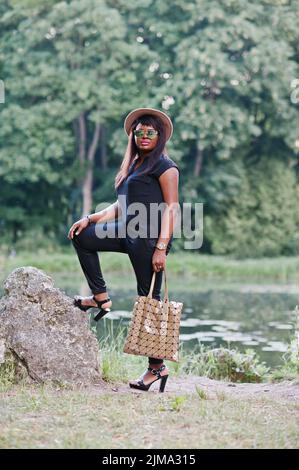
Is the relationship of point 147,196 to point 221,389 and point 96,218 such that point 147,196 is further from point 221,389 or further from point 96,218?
point 221,389

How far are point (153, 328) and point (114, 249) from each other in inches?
24.3

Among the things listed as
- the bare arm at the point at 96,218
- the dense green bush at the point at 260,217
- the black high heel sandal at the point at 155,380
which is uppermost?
the dense green bush at the point at 260,217

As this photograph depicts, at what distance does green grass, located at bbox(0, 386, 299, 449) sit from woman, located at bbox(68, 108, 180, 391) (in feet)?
2.25

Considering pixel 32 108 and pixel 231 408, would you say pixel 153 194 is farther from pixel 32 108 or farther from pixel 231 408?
pixel 32 108

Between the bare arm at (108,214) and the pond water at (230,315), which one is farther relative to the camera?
the pond water at (230,315)

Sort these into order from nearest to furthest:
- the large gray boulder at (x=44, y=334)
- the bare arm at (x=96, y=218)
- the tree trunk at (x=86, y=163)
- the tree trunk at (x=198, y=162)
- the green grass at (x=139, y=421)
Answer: the green grass at (x=139, y=421)
the bare arm at (x=96, y=218)
the large gray boulder at (x=44, y=334)
the tree trunk at (x=86, y=163)
the tree trunk at (x=198, y=162)

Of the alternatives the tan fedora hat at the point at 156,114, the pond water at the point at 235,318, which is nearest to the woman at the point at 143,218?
the tan fedora hat at the point at 156,114

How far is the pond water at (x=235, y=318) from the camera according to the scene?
1097 centimetres

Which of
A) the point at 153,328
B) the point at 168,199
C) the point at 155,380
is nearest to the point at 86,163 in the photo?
the point at 155,380

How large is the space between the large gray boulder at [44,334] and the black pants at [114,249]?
369mm

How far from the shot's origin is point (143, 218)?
561 centimetres

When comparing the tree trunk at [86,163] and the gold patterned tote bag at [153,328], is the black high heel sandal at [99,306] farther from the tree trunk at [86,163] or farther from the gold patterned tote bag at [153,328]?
the tree trunk at [86,163]
